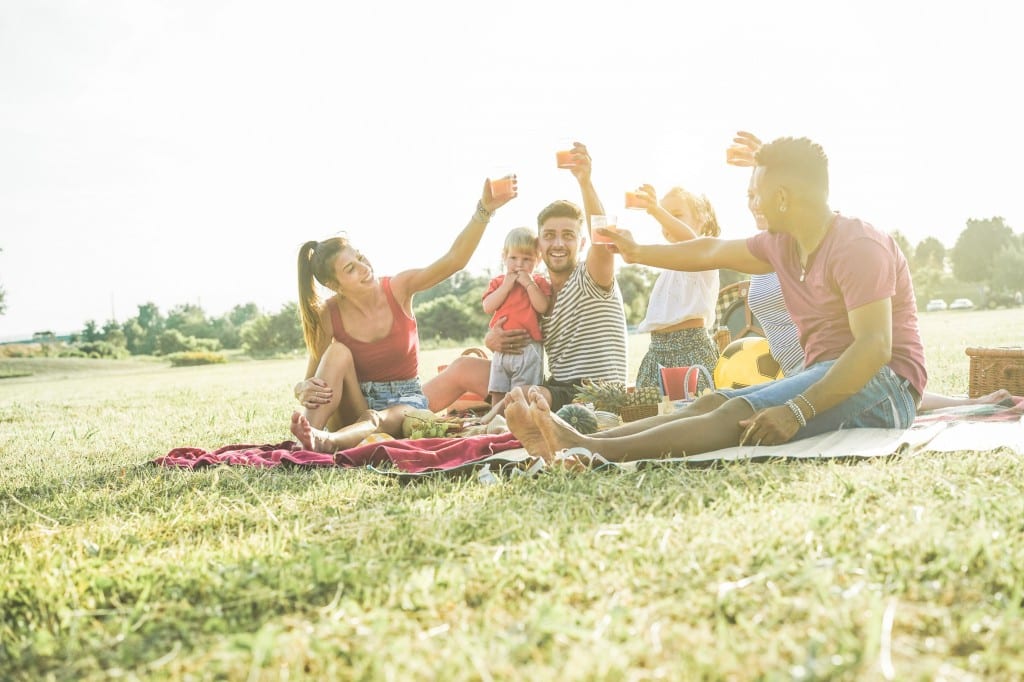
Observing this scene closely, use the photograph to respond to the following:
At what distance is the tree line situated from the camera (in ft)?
149

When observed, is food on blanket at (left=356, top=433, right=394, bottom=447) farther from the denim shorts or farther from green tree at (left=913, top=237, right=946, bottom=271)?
green tree at (left=913, top=237, right=946, bottom=271)

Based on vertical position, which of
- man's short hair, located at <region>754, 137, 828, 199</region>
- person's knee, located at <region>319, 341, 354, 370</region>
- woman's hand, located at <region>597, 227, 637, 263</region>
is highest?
man's short hair, located at <region>754, 137, 828, 199</region>

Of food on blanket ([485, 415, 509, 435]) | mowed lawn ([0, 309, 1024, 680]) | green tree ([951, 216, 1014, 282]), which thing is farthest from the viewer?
green tree ([951, 216, 1014, 282])

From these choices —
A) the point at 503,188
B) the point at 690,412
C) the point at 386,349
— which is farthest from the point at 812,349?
the point at 386,349

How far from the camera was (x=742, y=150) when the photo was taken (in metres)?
4.45

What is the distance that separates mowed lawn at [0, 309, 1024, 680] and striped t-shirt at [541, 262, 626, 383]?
217 centimetres

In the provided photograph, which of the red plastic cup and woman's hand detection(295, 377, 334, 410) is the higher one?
woman's hand detection(295, 377, 334, 410)

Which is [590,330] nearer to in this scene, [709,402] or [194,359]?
[709,402]

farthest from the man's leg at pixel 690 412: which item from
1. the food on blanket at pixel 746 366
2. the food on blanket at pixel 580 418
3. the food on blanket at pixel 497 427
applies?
the food on blanket at pixel 746 366

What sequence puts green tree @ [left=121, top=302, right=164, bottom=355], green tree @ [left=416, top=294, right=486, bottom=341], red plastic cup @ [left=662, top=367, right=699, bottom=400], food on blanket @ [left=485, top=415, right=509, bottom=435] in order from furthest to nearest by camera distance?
green tree @ [left=121, top=302, right=164, bottom=355] < green tree @ [left=416, top=294, right=486, bottom=341] < red plastic cup @ [left=662, top=367, right=699, bottom=400] < food on blanket @ [left=485, top=415, right=509, bottom=435]

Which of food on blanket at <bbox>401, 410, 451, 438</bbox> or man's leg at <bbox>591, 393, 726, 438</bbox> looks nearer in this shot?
man's leg at <bbox>591, 393, 726, 438</bbox>

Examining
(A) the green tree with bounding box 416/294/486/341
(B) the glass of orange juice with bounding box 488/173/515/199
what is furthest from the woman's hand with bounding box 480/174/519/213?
(A) the green tree with bounding box 416/294/486/341

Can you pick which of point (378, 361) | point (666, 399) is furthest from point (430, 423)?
point (666, 399)

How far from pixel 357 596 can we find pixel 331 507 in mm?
1008
